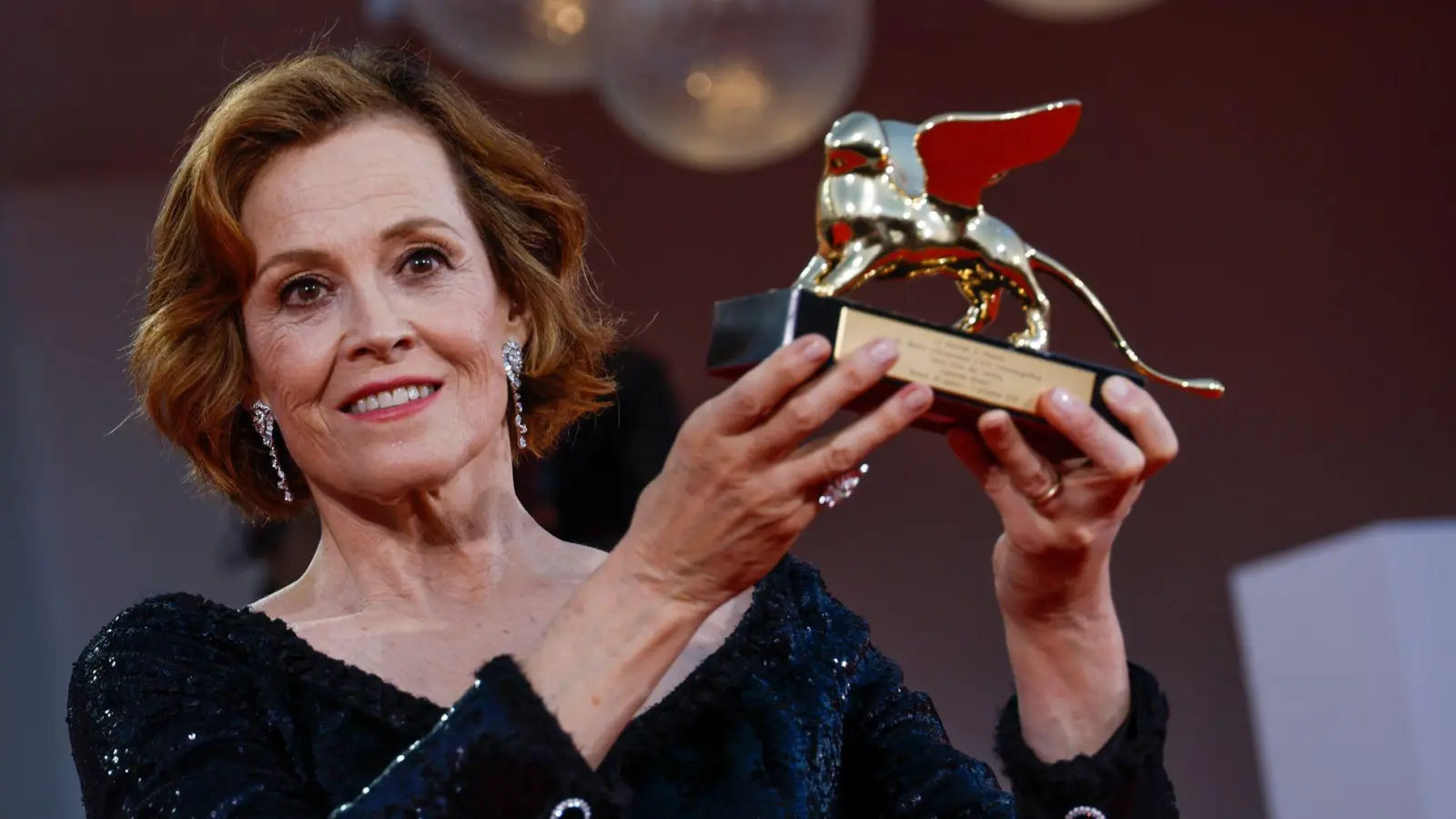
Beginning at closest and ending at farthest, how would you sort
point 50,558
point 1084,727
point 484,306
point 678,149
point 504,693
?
point 504,693 → point 1084,727 → point 484,306 → point 678,149 → point 50,558

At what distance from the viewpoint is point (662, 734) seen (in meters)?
1.30

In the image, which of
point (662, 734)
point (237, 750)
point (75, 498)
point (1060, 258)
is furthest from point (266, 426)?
point (1060, 258)

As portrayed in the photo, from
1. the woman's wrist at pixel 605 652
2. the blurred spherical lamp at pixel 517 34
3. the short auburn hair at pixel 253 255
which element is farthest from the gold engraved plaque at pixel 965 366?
the blurred spherical lamp at pixel 517 34

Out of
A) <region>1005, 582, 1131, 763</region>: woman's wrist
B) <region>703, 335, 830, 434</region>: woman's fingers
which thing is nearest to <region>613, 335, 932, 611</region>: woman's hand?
<region>703, 335, 830, 434</region>: woman's fingers

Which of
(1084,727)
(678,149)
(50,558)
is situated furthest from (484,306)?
(50,558)

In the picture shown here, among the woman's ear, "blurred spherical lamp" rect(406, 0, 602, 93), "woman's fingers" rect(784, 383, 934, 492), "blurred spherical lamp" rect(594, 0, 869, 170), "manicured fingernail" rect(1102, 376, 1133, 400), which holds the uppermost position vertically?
"blurred spherical lamp" rect(406, 0, 602, 93)

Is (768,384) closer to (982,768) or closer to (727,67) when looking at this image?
(982,768)

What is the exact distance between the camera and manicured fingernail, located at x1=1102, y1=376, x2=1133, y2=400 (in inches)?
42.6

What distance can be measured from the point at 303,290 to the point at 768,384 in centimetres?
55

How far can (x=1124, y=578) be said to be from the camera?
11.5ft

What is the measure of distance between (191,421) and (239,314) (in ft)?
0.40

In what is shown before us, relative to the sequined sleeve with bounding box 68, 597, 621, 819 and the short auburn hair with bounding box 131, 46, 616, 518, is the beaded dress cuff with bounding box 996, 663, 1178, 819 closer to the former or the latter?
the sequined sleeve with bounding box 68, 597, 621, 819

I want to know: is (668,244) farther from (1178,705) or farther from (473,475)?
(473,475)

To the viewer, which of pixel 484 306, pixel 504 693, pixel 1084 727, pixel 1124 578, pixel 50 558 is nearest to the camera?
pixel 504 693
